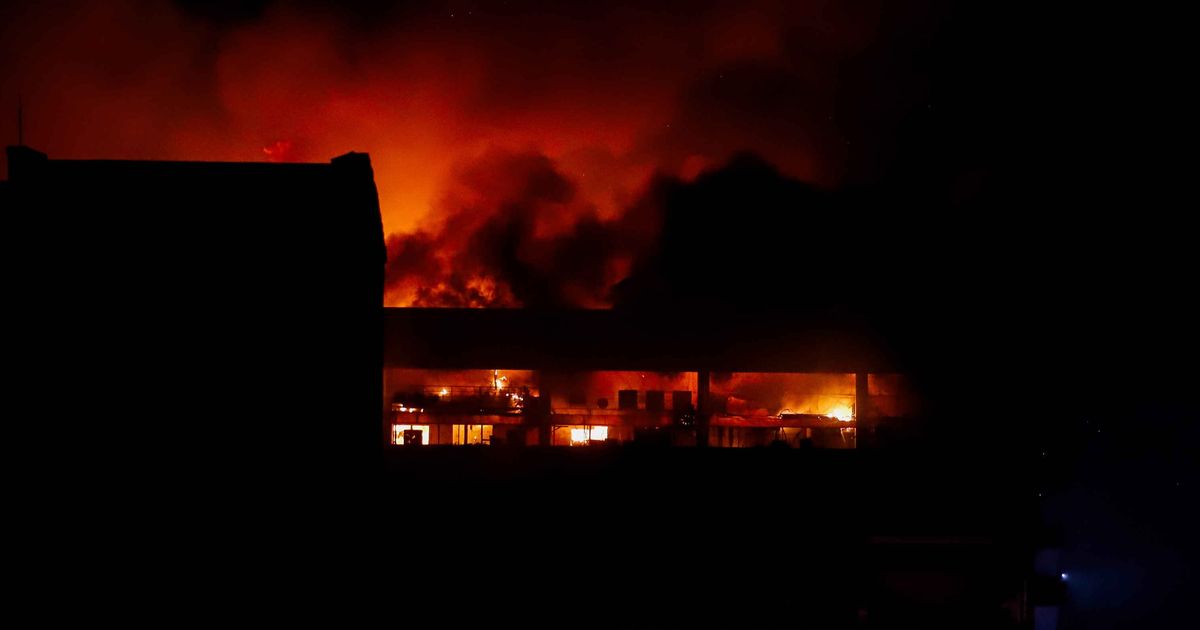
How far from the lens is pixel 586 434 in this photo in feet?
74.0

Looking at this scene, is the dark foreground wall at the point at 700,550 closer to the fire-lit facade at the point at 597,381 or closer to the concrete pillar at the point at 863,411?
the fire-lit facade at the point at 597,381

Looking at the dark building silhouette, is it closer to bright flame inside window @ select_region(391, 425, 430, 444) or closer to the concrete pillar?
bright flame inside window @ select_region(391, 425, 430, 444)

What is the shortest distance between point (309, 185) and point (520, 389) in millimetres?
11846

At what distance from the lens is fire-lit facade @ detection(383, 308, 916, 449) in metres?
21.0

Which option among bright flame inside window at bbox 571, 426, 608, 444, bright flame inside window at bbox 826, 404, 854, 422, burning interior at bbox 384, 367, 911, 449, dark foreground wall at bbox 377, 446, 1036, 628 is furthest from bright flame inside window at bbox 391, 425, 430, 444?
bright flame inside window at bbox 826, 404, 854, 422

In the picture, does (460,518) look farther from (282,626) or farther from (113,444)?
(113,444)

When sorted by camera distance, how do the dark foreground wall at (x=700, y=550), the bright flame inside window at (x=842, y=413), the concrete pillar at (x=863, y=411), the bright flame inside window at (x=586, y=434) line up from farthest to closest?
the bright flame inside window at (x=586, y=434), the bright flame inside window at (x=842, y=413), the concrete pillar at (x=863, y=411), the dark foreground wall at (x=700, y=550)

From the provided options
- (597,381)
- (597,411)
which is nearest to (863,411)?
(597,411)

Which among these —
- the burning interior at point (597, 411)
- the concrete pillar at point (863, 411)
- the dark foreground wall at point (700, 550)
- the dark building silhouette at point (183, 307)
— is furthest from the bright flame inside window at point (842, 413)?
→ the dark building silhouette at point (183, 307)

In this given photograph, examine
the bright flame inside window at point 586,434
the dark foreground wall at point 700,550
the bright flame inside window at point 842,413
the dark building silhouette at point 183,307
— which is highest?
the dark building silhouette at point 183,307

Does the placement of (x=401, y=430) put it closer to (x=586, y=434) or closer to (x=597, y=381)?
(x=586, y=434)

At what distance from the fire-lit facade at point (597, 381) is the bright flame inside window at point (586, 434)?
0.09 feet

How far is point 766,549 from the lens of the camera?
1429 cm

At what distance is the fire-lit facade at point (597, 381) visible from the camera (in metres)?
21.0
